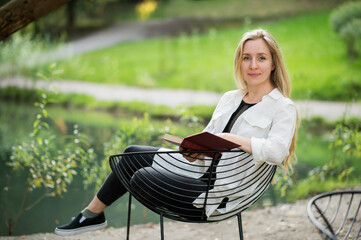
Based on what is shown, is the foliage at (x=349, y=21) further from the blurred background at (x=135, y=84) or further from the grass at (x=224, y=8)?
the grass at (x=224, y=8)

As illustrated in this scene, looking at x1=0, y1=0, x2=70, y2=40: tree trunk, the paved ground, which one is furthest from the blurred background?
the paved ground

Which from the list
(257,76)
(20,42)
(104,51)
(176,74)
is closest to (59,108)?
(20,42)

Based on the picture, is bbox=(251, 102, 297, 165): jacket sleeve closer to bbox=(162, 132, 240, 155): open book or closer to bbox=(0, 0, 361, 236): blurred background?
bbox=(162, 132, 240, 155): open book

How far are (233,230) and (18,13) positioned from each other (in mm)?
1873

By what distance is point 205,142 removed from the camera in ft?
6.08

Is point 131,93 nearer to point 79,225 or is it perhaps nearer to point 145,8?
point 79,225

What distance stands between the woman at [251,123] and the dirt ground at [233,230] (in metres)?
0.84

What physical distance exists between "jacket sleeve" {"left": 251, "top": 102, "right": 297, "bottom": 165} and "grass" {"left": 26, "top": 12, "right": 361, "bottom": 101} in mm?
7446

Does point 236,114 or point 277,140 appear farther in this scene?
point 236,114

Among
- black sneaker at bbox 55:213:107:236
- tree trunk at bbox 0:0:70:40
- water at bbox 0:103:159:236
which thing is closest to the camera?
black sneaker at bbox 55:213:107:236

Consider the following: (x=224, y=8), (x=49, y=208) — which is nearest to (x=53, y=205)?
(x=49, y=208)

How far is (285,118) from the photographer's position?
6.55 ft

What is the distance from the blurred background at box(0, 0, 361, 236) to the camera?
352 cm

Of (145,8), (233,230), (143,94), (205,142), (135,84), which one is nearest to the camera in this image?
(205,142)
